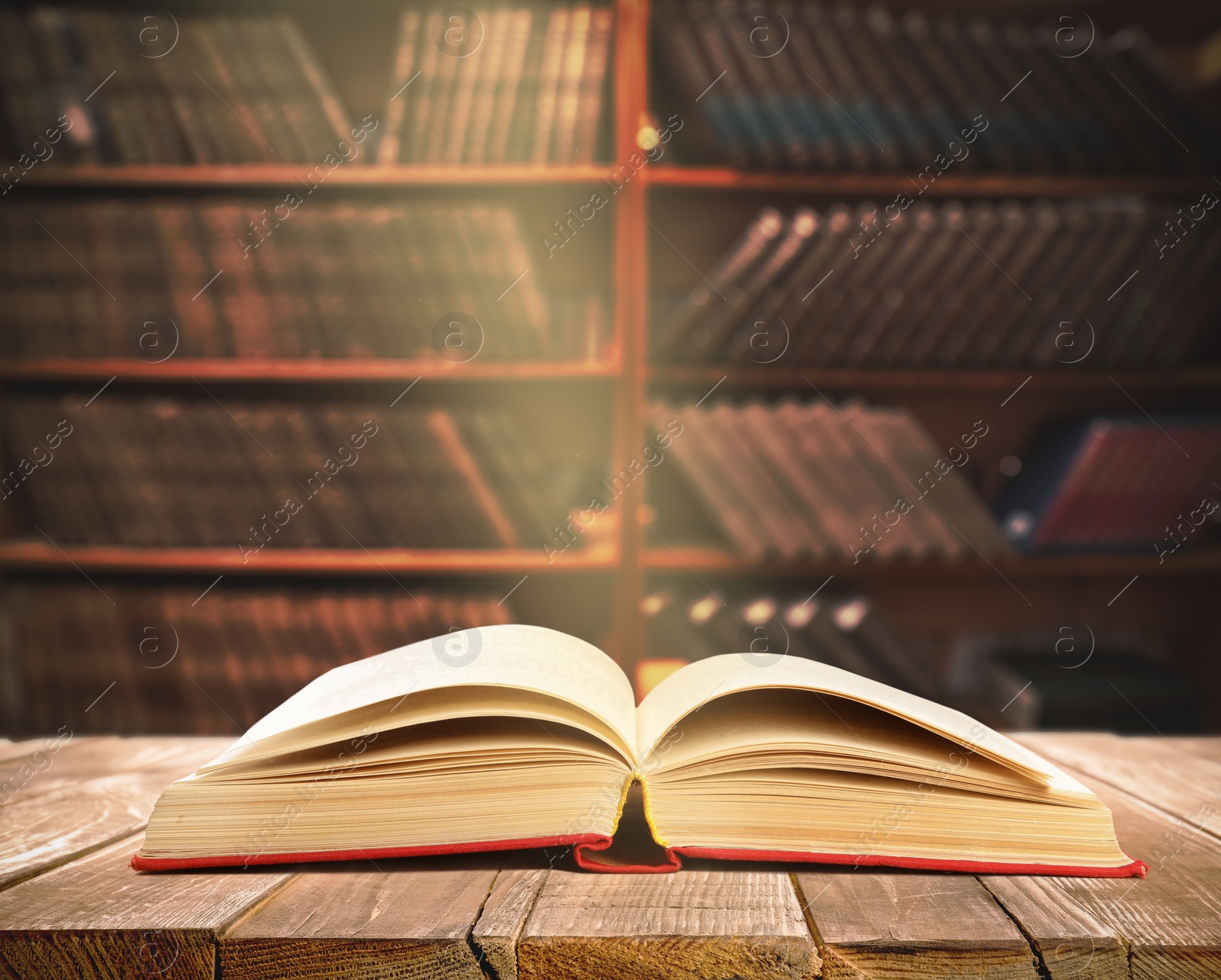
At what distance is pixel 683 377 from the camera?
1.63 m

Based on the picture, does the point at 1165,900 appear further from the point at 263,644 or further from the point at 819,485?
the point at 263,644

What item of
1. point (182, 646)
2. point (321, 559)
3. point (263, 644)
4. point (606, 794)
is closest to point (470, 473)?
point (321, 559)

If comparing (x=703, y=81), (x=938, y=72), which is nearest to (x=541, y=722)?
(x=703, y=81)

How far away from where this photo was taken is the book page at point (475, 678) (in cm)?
43

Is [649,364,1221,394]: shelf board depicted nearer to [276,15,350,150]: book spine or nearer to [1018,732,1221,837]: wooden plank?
[276,15,350,150]: book spine

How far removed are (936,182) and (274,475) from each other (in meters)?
1.58

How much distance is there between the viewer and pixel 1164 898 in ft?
1.28

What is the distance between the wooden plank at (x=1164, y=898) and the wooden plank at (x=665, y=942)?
128 mm

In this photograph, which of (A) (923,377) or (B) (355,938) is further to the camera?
(A) (923,377)

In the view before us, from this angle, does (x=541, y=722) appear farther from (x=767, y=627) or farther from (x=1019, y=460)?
(x=1019, y=460)

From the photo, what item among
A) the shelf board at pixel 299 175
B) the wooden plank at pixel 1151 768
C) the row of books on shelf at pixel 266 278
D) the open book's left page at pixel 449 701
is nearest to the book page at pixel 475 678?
the open book's left page at pixel 449 701

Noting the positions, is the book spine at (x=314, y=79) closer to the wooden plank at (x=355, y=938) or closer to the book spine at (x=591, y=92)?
the book spine at (x=591, y=92)

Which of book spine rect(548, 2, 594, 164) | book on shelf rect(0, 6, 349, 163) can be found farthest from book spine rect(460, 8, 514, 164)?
book on shelf rect(0, 6, 349, 163)

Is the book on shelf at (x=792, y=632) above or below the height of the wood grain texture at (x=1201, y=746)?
above
